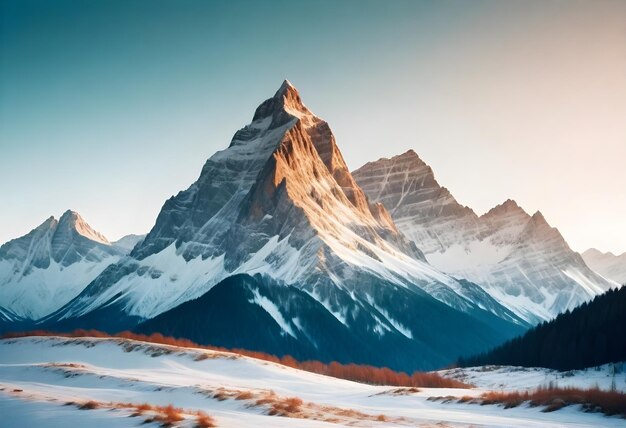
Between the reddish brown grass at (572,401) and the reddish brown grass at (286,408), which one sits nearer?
the reddish brown grass at (286,408)

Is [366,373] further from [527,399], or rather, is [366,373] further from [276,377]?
[527,399]

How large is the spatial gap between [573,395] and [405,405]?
1356 cm

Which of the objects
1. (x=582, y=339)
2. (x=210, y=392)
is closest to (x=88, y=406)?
(x=210, y=392)

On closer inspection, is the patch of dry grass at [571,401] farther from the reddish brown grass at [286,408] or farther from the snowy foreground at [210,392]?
the reddish brown grass at [286,408]

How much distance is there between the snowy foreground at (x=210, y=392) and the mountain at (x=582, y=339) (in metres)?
4.81

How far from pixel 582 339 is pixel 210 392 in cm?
8146

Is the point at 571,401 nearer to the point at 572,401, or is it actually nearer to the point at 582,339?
the point at 572,401

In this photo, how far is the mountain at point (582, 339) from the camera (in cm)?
10038

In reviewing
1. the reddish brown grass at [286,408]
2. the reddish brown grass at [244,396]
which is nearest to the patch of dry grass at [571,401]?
the reddish brown grass at [286,408]

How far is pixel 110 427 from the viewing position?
101 feet

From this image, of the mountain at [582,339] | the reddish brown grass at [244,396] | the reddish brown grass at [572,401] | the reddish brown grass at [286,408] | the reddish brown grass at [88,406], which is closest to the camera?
the reddish brown grass at [88,406]

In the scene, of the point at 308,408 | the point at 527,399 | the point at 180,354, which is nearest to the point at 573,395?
the point at 527,399

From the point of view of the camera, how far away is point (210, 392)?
53.2 metres

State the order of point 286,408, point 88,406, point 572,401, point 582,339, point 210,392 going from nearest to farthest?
point 88,406 < point 286,408 < point 572,401 < point 210,392 < point 582,339
